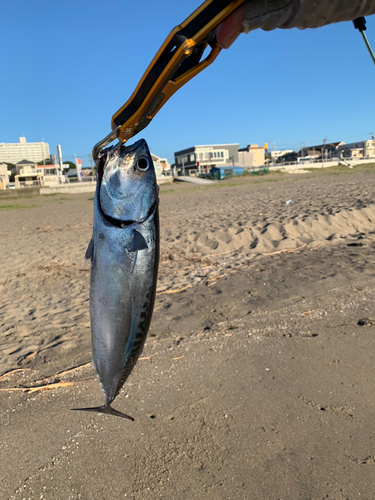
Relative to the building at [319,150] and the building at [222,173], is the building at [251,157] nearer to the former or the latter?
the building at [319,150]

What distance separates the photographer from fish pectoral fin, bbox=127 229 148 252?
60.2 inches

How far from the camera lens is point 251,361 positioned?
381cm

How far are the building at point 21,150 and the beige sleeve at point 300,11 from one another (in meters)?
157

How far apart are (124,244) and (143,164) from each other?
35 cm

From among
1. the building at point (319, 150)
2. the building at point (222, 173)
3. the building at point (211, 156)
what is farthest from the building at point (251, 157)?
the building at point (222, 173)

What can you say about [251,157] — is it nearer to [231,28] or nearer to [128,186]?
[231,28]

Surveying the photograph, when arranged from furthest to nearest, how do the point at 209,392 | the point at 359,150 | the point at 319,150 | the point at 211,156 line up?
1. the point at 319,150
2. the point at 359,150
3. the point at 211,156
4. the point at 209,392

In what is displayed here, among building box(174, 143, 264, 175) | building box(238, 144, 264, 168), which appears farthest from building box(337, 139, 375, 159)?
building box(174, 143, 264, 175)

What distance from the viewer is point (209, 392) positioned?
337cm

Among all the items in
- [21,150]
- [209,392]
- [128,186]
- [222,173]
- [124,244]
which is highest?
[21,150]

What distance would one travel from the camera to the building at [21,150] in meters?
145

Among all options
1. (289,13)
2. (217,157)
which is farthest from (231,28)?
(217,157)

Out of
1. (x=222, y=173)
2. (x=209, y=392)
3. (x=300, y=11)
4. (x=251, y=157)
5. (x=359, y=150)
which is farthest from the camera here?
(x=359, y=150)

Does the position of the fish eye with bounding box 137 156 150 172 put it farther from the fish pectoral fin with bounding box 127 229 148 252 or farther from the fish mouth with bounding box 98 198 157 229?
the fish pectoral fin with bounding box 127 229 148 252
